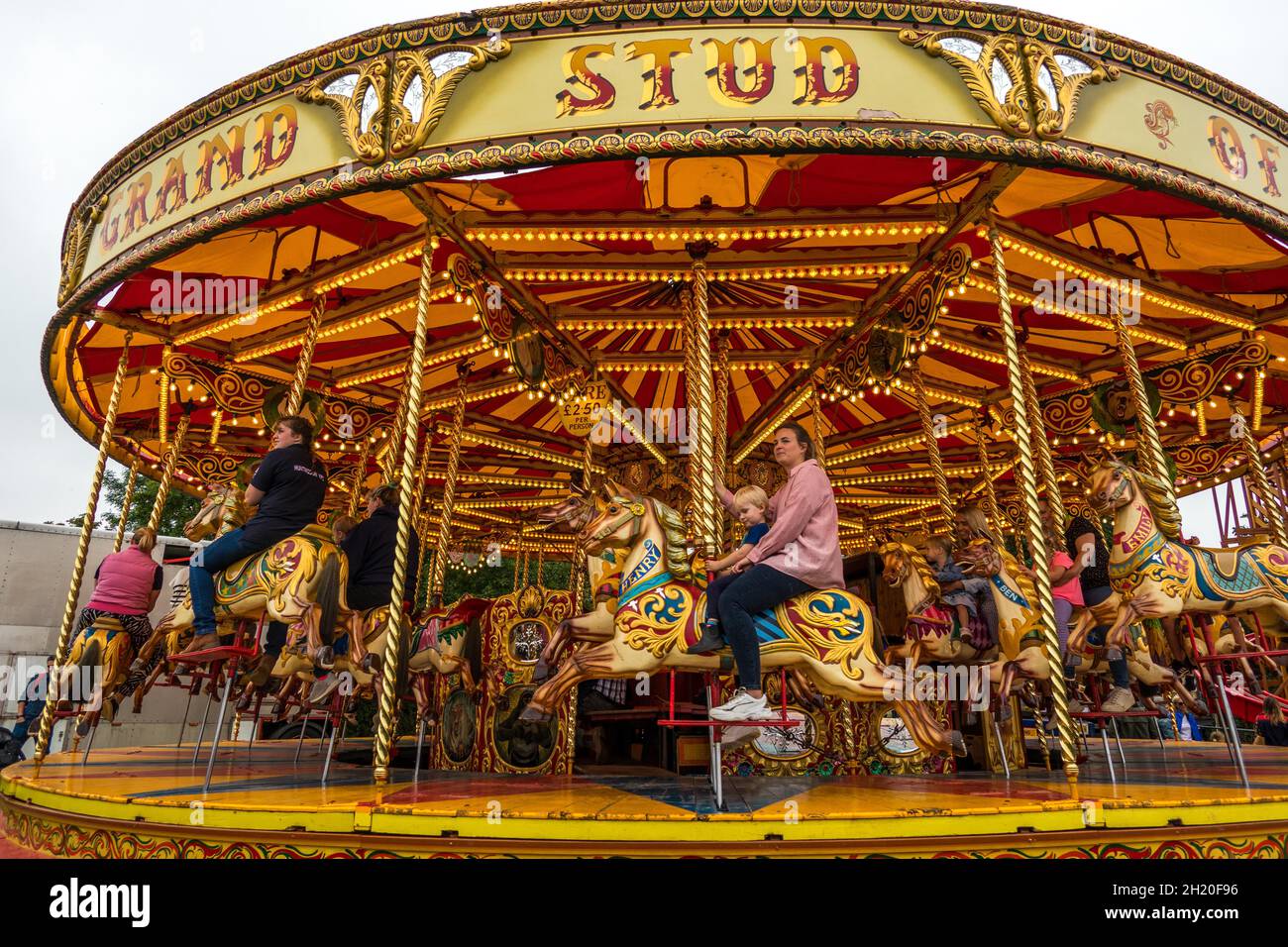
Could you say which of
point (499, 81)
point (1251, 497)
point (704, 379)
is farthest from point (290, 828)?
point (1251, 497)

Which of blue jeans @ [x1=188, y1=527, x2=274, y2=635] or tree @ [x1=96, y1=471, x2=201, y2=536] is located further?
tree @ [x1=96, y1=471, x2=201, y2=536]

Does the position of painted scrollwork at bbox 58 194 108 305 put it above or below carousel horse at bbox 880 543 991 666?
above

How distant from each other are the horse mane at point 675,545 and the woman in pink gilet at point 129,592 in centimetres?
499

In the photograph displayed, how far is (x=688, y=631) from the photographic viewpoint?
4.28 meters

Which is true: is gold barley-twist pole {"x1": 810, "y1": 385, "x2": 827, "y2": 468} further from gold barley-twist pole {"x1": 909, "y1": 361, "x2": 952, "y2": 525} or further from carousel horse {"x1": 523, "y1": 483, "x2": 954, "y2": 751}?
carousel horse {"x1": 523, "y1": 483, "x2": 954, "y2": 751}

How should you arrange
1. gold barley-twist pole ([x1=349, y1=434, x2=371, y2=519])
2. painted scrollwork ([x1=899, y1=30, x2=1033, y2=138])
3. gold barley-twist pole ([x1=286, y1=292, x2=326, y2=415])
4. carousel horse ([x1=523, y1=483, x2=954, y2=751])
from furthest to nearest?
1. gold barley-twist pole ([x1=349, y1=434, x2=371, y2=519])
2. gold barley-twist pole ([x1=286, y1=292, x2=326, y2=415])
3. painted scrollwork ([x1=899, y1=30, x2=1033, y2=138])
4. carousel horse ([x1=523, y1=483, x2=954, y2=751])

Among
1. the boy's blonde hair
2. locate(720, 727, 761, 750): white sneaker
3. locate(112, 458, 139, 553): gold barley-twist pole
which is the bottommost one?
locate(720, 727, 761, 750): white sneaker

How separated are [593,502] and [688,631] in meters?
1.06

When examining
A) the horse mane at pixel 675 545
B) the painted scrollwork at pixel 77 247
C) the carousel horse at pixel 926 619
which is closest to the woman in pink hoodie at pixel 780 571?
the horse mane at pixel 675 545

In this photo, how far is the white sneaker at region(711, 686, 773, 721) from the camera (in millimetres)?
3828

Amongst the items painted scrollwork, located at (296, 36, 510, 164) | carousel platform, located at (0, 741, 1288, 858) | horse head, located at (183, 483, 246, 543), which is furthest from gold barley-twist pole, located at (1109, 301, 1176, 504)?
horse head, located at (183, 483, 246, 543)

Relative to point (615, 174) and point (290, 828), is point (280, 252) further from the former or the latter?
point (290, 828)

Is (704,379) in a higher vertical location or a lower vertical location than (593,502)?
higher

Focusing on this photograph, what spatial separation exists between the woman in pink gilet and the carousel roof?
2054mm
